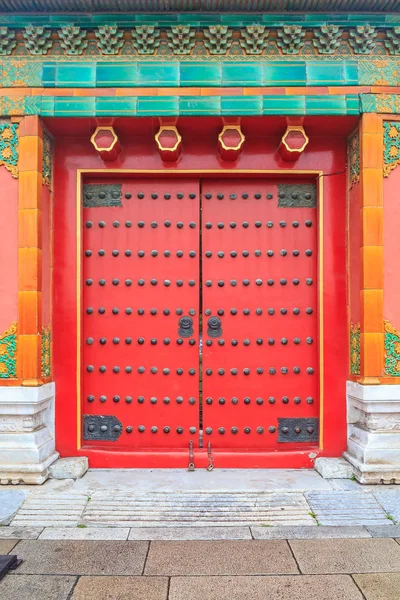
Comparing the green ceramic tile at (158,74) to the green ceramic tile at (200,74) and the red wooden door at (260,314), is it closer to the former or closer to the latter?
the green ceramic tile at (200,74)

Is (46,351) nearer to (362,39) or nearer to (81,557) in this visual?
(81,557)

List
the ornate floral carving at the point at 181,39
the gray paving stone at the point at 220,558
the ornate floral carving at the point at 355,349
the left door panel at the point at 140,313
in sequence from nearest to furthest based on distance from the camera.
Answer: the gray paving stone at the point at 220,558 < the ornate floral carving at the point at 181,39 < the ornate floral carving at the point at 355,349 < the left door panel at the point at 140,313

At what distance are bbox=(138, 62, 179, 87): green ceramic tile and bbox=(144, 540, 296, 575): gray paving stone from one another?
3.39m

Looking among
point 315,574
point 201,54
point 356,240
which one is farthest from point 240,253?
point 315,574

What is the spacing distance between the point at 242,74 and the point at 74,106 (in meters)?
1.40

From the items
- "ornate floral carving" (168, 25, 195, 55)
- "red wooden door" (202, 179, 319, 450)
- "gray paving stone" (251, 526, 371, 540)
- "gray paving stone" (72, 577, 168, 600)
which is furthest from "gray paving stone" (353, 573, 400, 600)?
"ornate floral carving" (168, 25, 195, 55)

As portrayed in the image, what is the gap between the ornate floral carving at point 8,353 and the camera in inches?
146

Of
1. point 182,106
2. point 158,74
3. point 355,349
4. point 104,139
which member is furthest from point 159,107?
point 355,349

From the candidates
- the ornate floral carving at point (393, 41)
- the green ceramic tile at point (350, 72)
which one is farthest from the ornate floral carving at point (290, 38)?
the ornate floral carving at point (393, 41)

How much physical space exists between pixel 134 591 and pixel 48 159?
333cm

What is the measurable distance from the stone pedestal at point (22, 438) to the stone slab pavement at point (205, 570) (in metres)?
0.74

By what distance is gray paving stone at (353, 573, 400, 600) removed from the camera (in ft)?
7.43

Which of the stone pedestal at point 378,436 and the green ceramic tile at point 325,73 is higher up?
the green ceramic tile at point 325,73

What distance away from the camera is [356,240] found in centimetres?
A: 394
